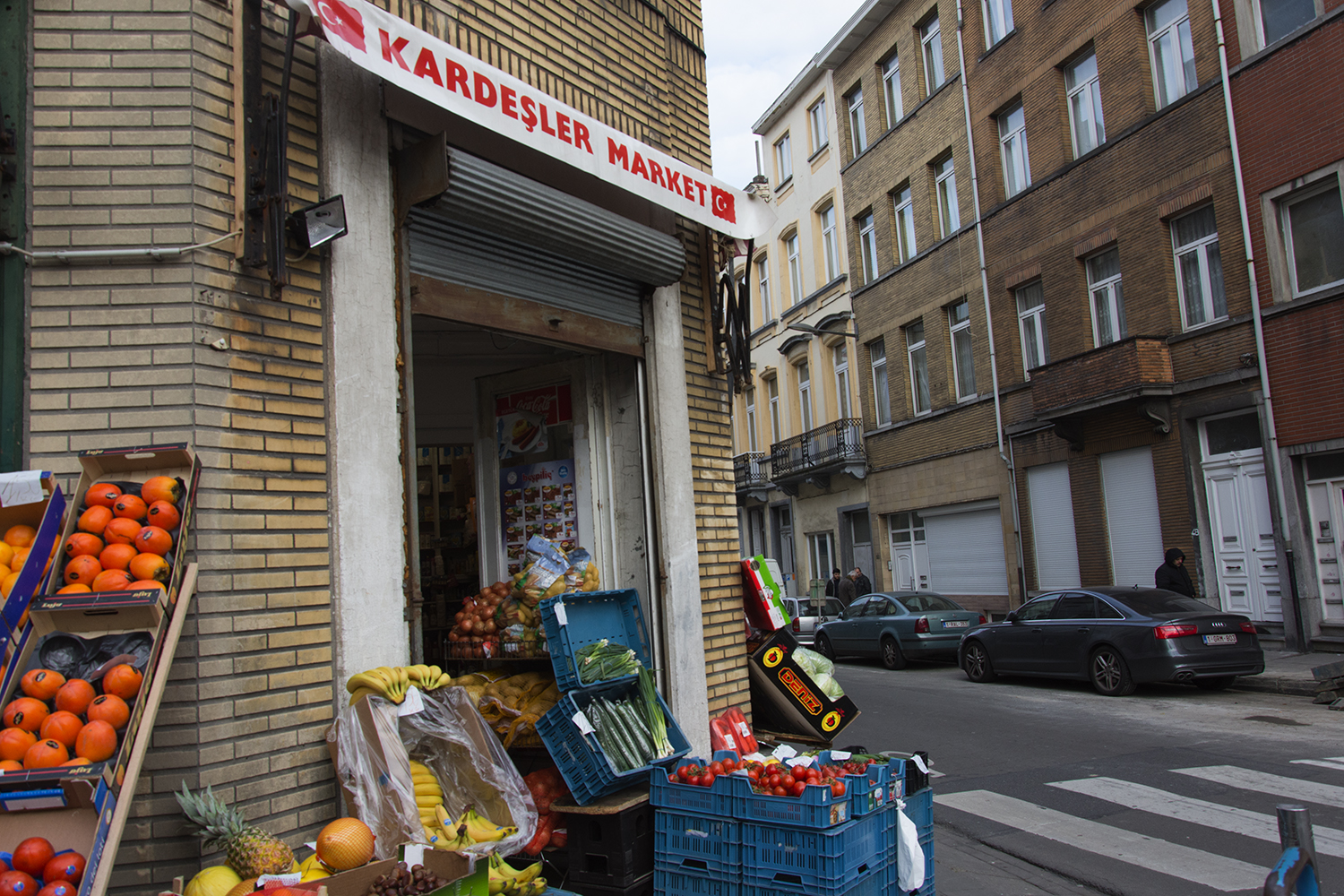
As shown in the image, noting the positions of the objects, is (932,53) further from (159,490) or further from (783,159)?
(159,490)

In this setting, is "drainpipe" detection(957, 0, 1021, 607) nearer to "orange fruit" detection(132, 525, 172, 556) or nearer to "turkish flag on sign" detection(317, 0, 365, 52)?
"turkish flag on sign" detection(317, 0, 365, 52)

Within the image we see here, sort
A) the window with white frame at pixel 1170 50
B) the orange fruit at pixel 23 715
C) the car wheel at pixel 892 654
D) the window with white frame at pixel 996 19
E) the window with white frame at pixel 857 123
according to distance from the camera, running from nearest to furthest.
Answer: the orange fruit at pixel 23 715
the window with white frame at pixel 1170 50
the car wheel at pixel 892 654
the window with white frame at pixel 996 19
the window with white frame at pixel 857 123

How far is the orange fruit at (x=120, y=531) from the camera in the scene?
3.51 m

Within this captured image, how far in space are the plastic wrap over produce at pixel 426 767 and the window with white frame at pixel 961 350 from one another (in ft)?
66.0

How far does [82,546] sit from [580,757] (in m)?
2.75

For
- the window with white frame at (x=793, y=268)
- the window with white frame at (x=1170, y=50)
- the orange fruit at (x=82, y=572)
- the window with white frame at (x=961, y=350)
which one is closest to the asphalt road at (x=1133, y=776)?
the orange fruit at (x=82, y=572)

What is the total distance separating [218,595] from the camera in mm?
3963

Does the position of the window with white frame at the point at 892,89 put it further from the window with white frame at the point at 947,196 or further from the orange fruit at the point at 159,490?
the orange fruit at the point at 159,490

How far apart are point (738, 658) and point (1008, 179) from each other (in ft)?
58.6

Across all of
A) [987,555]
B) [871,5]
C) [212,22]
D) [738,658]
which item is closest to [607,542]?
[738,658]

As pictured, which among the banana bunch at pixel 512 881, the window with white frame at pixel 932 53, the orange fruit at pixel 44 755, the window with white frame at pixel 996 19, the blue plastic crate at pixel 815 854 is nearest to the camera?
the orange fruit at pixel 44 755

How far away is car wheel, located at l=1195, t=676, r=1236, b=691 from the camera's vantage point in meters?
12.3

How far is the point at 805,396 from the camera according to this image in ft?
105

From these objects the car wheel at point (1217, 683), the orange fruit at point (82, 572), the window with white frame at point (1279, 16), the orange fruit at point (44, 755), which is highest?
the window with white frame at point (1279, 16)
